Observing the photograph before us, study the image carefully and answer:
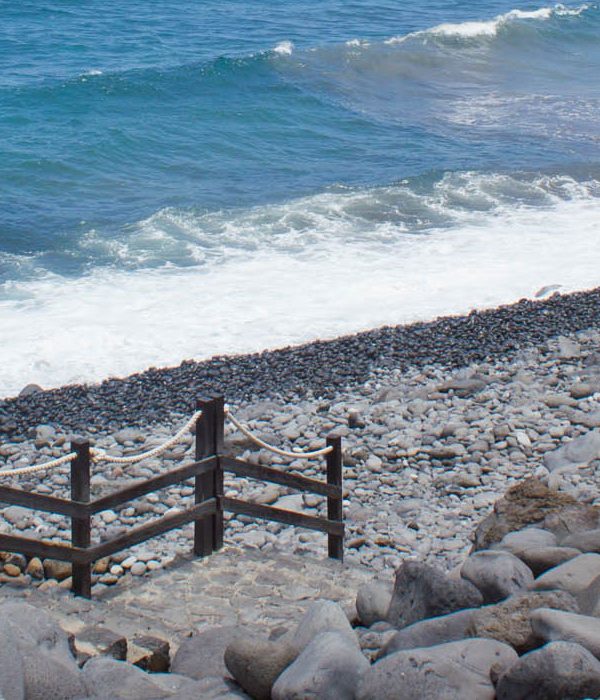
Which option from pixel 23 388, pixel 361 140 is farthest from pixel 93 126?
pixel 23 388

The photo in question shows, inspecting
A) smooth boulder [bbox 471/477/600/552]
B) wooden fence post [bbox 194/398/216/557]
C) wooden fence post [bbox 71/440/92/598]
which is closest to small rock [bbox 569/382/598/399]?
smooth boulder [bbox 471/477/600/552]

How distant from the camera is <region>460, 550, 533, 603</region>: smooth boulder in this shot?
19.6 ft

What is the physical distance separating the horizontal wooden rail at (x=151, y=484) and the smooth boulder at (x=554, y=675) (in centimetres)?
294

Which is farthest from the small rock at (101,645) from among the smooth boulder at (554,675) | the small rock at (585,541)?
the small rock at (585,541)

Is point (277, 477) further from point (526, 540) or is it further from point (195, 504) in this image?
point (526, 540)

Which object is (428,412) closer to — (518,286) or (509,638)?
(509,638)

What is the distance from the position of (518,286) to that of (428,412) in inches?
282

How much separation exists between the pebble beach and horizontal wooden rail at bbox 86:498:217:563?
1.79ft

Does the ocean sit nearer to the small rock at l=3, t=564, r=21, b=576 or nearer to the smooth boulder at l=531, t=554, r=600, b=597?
the small rock at l=3, t=564, r=21, b=576

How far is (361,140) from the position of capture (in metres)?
28.1

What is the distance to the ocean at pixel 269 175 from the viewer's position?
53.8 ft

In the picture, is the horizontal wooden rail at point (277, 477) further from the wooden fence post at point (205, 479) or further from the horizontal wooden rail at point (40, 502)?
the horizontal wooden rail at point (40, 502)

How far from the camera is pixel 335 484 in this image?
801 cm

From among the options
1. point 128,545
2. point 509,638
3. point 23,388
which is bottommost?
point 23,388
